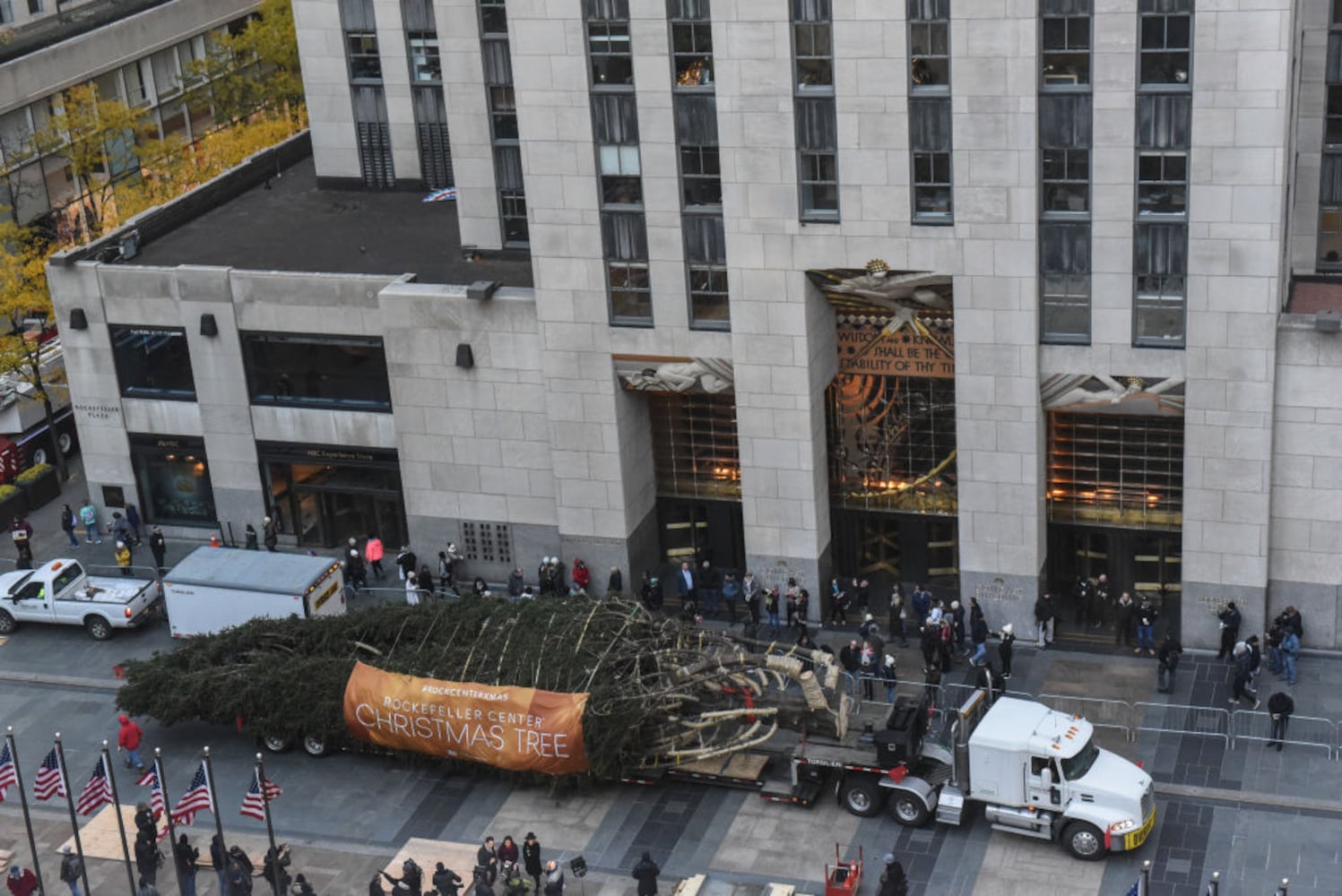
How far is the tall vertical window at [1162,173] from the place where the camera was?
154ft

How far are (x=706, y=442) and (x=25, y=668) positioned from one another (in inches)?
823

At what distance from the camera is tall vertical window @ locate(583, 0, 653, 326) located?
51.8m

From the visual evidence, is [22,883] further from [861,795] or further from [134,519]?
[134,519]

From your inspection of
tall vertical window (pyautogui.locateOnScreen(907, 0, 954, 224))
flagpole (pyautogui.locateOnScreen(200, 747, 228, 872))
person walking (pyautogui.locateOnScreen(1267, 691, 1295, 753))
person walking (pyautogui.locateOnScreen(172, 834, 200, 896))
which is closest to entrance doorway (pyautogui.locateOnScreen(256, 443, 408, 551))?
flagpole (pyautogui.locateOnScreen(200, 747, 228, 872))

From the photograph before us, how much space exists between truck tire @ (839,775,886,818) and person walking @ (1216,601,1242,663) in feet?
36.5

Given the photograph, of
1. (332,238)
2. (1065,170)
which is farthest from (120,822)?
(1065,170)

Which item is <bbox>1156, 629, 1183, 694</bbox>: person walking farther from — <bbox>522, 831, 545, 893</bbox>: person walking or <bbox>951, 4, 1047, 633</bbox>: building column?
<bbox>522, 831, 545, 893</bbox>: person walking

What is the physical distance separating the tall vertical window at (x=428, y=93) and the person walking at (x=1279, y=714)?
3316cm

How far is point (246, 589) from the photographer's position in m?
54.6

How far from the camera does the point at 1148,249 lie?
4919cm

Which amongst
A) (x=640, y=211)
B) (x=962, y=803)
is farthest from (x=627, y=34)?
(x=962, y=803)

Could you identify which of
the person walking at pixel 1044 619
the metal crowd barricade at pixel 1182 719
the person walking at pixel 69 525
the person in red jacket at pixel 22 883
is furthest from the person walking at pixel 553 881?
the person walking at pixel 69 525

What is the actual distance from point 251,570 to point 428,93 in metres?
20.2

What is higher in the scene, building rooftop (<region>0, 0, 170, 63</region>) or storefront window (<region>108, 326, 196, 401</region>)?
building rooftop (<region>0, 0, 170, 63</region>)
